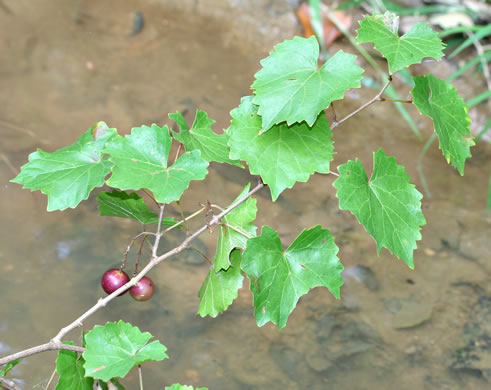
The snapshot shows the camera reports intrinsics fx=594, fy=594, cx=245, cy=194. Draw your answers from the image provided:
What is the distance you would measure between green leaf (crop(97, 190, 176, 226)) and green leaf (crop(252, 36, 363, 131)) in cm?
38

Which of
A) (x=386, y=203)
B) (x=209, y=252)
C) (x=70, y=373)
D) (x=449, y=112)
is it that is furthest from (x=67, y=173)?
(x=209, y=252)

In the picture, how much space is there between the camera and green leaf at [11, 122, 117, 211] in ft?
4.06

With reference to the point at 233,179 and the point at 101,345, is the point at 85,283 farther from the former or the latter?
the point at 101,345

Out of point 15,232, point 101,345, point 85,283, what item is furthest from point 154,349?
point 15,232

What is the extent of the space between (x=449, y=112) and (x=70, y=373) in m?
1.00

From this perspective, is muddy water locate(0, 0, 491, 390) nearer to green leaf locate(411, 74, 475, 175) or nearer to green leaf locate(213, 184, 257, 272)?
green leaf locate(213, 184, 257, 272)

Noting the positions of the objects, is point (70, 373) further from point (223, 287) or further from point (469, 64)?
point (469, 64)

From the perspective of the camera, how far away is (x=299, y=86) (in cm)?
116

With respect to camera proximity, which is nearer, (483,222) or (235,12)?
(483,222)

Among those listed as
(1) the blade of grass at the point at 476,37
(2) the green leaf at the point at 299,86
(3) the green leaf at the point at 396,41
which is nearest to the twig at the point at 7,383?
(2) the green leaf at the point at 299,86

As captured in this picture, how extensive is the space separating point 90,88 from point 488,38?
83.2 inches

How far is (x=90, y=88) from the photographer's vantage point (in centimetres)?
279

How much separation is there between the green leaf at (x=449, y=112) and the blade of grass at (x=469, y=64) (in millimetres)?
1720

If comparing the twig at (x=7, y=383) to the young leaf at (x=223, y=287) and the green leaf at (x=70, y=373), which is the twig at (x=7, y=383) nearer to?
the green leaf at (x=70, y=373)
